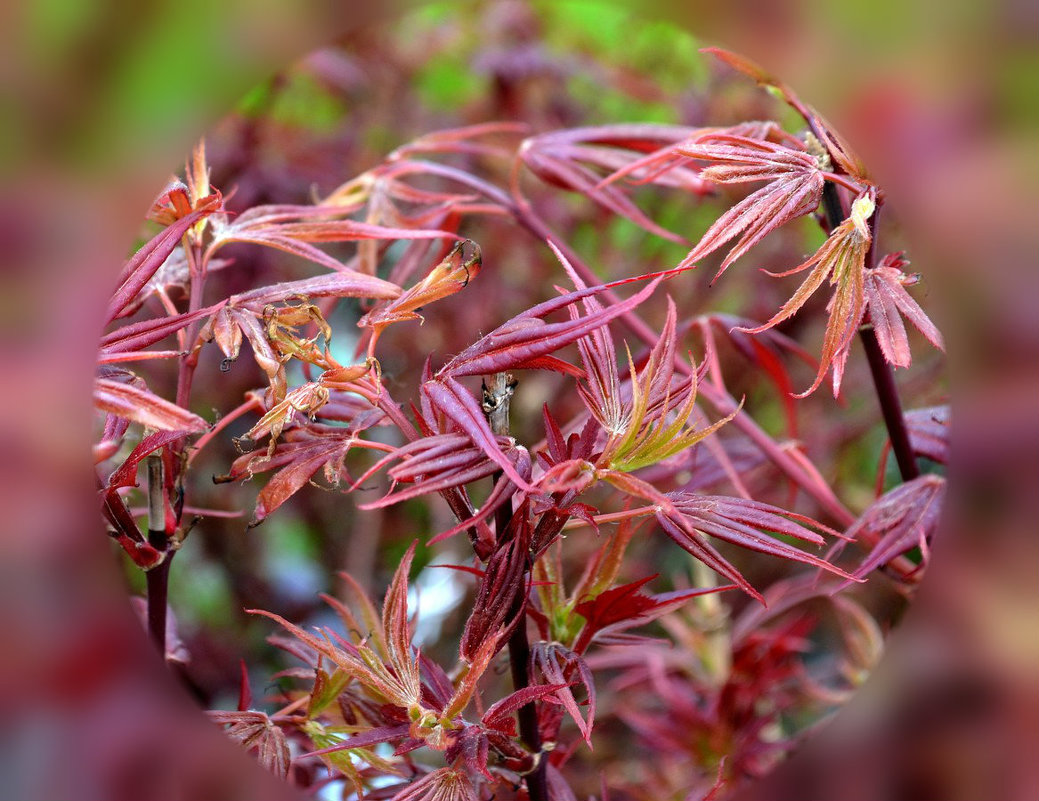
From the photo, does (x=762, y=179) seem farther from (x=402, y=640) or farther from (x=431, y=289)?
(x=402, y=640)

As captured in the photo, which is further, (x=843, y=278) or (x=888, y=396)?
(x=888, y=396)

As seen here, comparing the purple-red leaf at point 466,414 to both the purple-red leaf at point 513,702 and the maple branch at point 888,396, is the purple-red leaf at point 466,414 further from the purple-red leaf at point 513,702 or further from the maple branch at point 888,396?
the maple branch at point 888,396

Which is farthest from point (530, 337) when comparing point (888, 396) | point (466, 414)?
point (888, 396)

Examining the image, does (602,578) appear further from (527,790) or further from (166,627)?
(166,627)

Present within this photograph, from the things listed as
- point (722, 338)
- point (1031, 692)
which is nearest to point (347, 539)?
point (722, 338)

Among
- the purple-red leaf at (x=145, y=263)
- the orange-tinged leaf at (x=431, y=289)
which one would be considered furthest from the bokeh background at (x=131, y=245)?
the orange-tinged leaf at (x=431, y=289)

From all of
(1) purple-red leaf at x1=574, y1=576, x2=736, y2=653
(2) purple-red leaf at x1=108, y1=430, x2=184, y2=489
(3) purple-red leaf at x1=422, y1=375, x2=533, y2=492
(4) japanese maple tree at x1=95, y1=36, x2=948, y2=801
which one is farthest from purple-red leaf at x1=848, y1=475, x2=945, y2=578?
(2) purple-red leaf at x1=108, y1=430, x2=184, y2=489
